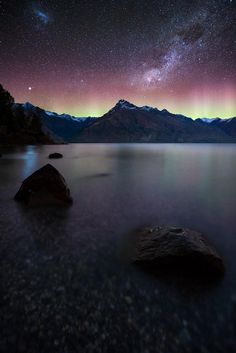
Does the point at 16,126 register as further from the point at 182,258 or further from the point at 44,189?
the point at 182,258

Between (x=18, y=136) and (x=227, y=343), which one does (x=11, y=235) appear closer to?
(x=227, y=343)

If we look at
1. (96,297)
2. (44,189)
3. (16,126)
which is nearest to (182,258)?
(96,297)

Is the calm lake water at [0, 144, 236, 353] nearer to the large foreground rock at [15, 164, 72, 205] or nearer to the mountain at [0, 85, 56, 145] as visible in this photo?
the large foreground rock at [15, 164, 72, 205]

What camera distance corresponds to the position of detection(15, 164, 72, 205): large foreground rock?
1043 cm

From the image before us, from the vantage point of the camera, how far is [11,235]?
6812 millimetres

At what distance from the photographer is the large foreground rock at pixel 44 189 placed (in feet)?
34.2

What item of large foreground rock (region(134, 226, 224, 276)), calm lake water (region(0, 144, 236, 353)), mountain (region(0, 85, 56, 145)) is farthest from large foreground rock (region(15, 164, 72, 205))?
mountain (region(0, 85, 56, 145))

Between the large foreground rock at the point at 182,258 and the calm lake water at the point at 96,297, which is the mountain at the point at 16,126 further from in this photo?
the large foreground rock at the point at 182,258

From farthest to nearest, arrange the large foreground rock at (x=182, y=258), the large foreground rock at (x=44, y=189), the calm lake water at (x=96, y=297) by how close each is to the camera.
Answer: the large foreground rock at (x=44, y=189) → the large foreground rock at (x=182, y=258) → the calm lake water at (x=96, y=297)

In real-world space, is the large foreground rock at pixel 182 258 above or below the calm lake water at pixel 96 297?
above

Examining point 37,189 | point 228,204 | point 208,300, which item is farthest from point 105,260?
point 228,204

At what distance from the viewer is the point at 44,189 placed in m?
10.6

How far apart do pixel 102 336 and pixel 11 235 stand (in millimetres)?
4815

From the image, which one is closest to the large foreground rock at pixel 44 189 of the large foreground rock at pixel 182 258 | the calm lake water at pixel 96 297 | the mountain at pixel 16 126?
the calm lake water at pixel 96 297
